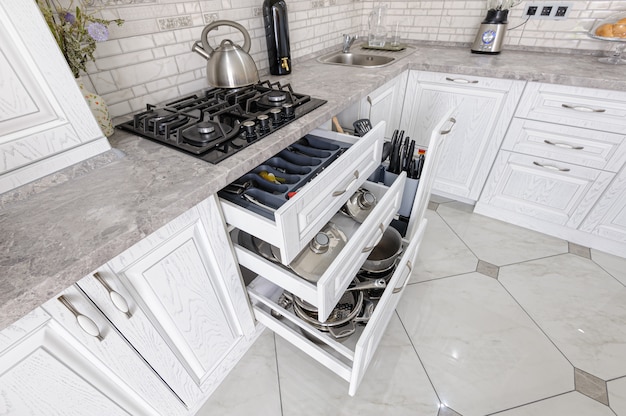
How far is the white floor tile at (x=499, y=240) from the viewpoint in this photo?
5.34 ft

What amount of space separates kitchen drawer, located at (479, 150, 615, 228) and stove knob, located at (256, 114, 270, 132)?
1422mm

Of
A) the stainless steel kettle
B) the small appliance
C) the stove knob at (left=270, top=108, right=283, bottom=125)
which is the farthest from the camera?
the small appliance

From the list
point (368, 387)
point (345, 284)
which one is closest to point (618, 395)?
point (368, 387)

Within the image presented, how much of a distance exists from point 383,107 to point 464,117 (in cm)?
48

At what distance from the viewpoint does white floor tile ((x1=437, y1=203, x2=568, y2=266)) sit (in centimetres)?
163

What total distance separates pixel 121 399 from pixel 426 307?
1.23 meters

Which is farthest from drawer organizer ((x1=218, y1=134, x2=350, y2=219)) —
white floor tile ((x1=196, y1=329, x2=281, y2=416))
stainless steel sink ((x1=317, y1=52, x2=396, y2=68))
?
stainless steel sink ((x1=317, y1=52, x2=396, y2=68))

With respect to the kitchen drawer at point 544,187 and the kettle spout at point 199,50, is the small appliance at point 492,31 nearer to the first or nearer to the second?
the kitchen drawer at point 544,187

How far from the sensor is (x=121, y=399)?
28.3 inches

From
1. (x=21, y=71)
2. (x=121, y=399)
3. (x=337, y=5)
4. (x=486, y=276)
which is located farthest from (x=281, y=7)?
(x=486, y=276)

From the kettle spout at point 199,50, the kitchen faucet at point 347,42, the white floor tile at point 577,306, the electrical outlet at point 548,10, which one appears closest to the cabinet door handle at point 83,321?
the kettle spout at point 199,50

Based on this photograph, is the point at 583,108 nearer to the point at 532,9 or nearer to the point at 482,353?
the point at 532,9

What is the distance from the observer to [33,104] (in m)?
0.65

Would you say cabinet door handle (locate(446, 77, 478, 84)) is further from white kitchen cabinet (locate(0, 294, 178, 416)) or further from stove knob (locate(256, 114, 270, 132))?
white kitchen cabinet (locate(0, 294, 178, 416))
